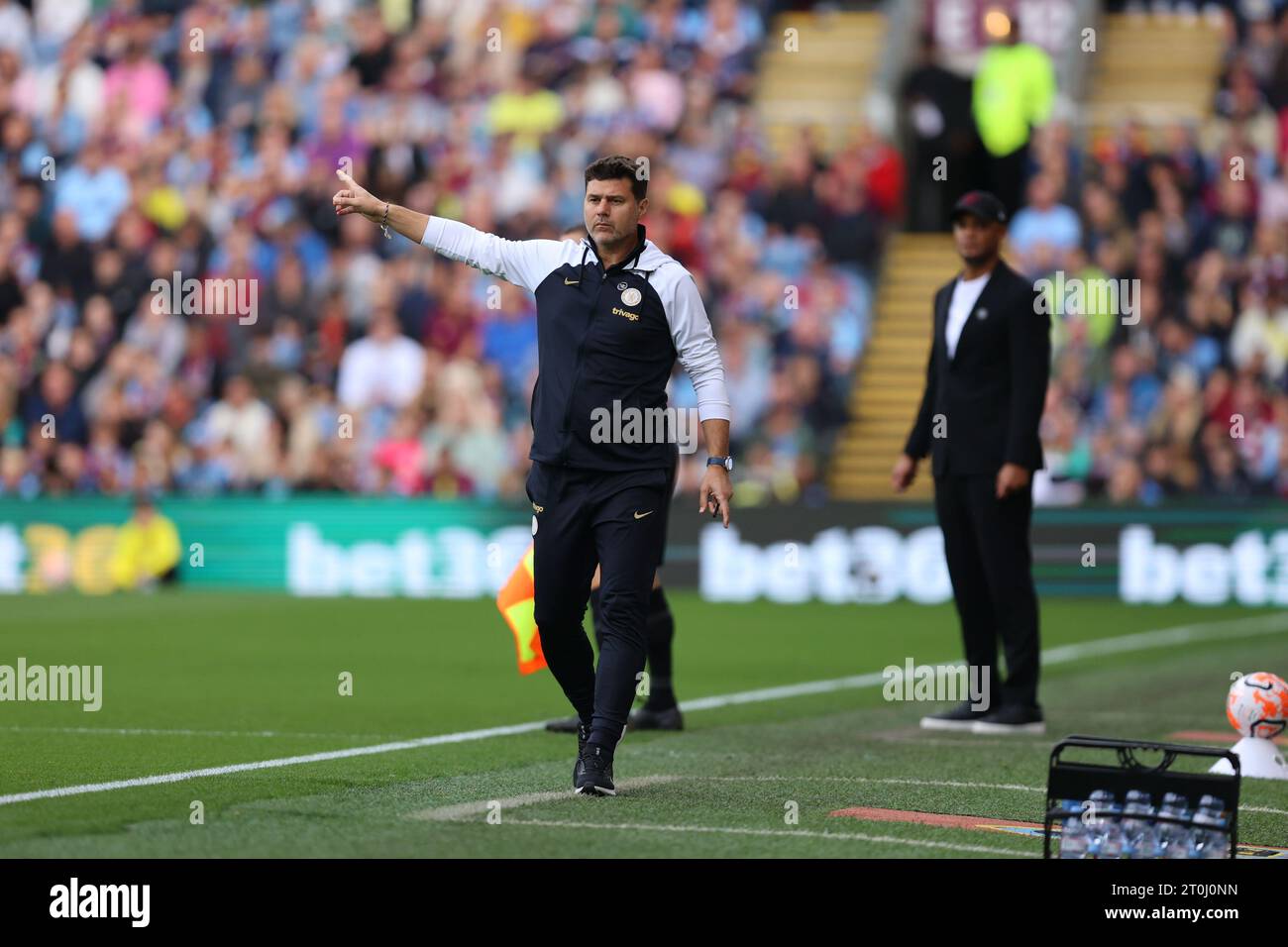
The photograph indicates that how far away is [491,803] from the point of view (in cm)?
803

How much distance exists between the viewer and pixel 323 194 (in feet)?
84.0

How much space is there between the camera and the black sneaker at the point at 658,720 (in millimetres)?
11133

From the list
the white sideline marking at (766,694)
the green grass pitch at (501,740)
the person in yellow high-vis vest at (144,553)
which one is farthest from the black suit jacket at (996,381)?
the person in yellow high-vis vest at (144,553)

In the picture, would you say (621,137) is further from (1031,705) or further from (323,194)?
(1031,705)

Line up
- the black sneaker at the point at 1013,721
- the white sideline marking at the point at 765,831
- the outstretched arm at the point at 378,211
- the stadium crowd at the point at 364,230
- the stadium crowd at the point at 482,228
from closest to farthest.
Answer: the white sideline marking at the point at 765,831
the outstretched arm at the point at 378,211
the black sneaker at the point at 1013,721
the stadium crowd at the point at 482,228
the stadium crowd at the point at 364,230

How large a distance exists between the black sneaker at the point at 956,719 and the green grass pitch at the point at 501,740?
4.8 inches

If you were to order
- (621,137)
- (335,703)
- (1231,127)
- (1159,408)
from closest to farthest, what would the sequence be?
(335,703)
(1159,408)
(1231,127)
(621,137)

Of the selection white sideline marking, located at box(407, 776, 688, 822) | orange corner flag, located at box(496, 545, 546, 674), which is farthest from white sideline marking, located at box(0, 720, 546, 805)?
white sideline marking, located at box(407, 776, 688, 822)

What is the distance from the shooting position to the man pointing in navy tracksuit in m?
8.40

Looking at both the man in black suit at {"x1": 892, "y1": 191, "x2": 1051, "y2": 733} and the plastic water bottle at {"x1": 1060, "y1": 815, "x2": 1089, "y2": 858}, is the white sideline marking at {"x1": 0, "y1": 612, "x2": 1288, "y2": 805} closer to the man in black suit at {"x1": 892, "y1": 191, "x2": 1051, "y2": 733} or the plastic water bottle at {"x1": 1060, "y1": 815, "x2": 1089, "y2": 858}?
the man in black suit at {"x1": 892, "y1": 191, "x2": 1051, "y2": 733}

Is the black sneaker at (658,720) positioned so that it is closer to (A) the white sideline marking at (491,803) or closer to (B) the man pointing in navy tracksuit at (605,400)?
(A) the white sideline marking at (491,803)

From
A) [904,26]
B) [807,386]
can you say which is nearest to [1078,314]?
[807,386]

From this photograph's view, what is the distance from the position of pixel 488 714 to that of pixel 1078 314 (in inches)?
479

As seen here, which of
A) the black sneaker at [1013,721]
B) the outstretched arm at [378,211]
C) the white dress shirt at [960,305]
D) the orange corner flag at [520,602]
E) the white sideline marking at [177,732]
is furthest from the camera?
the white dress shirt at [960,305]
